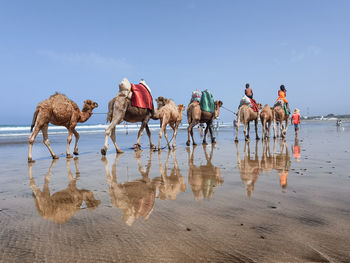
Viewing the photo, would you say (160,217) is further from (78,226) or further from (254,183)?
(254,183)

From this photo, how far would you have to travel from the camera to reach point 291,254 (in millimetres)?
1604

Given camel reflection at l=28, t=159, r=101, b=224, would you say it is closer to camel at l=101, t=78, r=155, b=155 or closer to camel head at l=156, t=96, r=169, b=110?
camel at l=101, t=78, r=155, b=155

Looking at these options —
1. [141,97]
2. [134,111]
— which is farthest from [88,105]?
[141,97]

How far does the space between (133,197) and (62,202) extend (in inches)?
33.4

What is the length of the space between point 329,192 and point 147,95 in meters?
7.55

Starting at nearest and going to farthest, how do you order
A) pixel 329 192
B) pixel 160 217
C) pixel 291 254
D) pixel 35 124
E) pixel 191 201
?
pixel 291 254
pixel 160 217
pixel 191 201
pixel 329 192
pixel 35 124

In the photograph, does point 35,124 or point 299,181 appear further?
point 35,124

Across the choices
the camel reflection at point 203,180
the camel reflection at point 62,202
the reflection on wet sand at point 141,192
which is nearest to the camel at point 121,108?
the reflection on wet sand at point 141,192

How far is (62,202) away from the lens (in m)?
2.92

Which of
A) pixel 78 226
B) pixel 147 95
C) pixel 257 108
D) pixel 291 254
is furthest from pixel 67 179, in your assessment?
pixel 257 108

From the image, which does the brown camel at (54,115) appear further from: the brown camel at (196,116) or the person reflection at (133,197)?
the brown camel at (196,116)

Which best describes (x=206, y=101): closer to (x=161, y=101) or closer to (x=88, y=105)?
(x=161, y=101)

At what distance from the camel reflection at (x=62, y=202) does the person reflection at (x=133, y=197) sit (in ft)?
0.97

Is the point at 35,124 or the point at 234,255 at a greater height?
the point at 35,124
